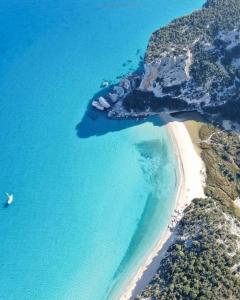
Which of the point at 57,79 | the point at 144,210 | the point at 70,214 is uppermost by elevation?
the point at 57,79

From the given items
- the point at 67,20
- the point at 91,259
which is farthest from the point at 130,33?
the point at 91,259

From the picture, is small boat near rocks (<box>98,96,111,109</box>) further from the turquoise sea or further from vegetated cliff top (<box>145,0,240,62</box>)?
vegetated cliff top (<box>145,0,240,62</box>)

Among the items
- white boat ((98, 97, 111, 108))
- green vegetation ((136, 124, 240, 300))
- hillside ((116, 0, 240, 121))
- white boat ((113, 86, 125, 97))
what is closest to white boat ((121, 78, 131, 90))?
white boat ((113, 86, 125, 97))

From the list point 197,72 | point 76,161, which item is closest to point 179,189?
point 76,161

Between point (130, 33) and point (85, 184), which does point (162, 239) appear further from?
point (130, 33)

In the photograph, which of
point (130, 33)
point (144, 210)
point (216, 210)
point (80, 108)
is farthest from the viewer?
point (130, 33)

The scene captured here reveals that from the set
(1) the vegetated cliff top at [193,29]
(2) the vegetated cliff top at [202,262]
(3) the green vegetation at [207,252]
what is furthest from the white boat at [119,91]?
(2) the vegetated cliff top at [202,262]

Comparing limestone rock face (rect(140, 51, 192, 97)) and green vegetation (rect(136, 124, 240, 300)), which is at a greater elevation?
limestone rock face (rect(140, 51, 192, 97))
